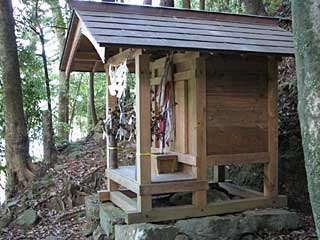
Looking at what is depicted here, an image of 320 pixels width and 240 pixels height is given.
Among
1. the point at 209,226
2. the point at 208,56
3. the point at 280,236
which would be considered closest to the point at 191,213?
the point at 209,226

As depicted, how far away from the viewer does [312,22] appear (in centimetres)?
246

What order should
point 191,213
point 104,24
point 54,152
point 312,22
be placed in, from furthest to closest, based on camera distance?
point 54,152, point 191,213, point 104,24, point 312,22

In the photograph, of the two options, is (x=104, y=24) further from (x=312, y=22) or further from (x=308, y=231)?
(x=308, y=231)

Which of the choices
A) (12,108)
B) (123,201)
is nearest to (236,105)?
(123,201)

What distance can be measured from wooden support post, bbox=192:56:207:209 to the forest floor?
1843 mm

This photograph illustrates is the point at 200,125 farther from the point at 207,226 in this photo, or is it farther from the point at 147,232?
the point at 147,232

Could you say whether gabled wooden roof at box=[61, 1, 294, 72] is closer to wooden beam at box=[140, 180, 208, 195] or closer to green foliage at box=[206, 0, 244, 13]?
wooden beam at box=[140, 180, 208, 195]

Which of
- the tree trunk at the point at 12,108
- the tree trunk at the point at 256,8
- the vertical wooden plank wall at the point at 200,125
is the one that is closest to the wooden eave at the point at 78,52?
the vertical wooden plank wall at the point at 200,125

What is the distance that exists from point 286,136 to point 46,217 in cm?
443

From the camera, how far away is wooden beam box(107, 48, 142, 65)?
430 cm

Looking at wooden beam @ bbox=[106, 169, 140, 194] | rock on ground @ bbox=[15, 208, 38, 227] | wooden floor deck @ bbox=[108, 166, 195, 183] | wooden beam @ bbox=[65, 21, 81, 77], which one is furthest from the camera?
rock on ground @ bbox=[15, 208, 38, 227]

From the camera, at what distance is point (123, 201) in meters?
4.82

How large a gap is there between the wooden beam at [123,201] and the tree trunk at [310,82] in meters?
2.35

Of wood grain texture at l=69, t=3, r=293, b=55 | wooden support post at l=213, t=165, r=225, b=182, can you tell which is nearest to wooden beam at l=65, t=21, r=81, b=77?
wood grain texture at l=69, t=3, r=293, b=55
